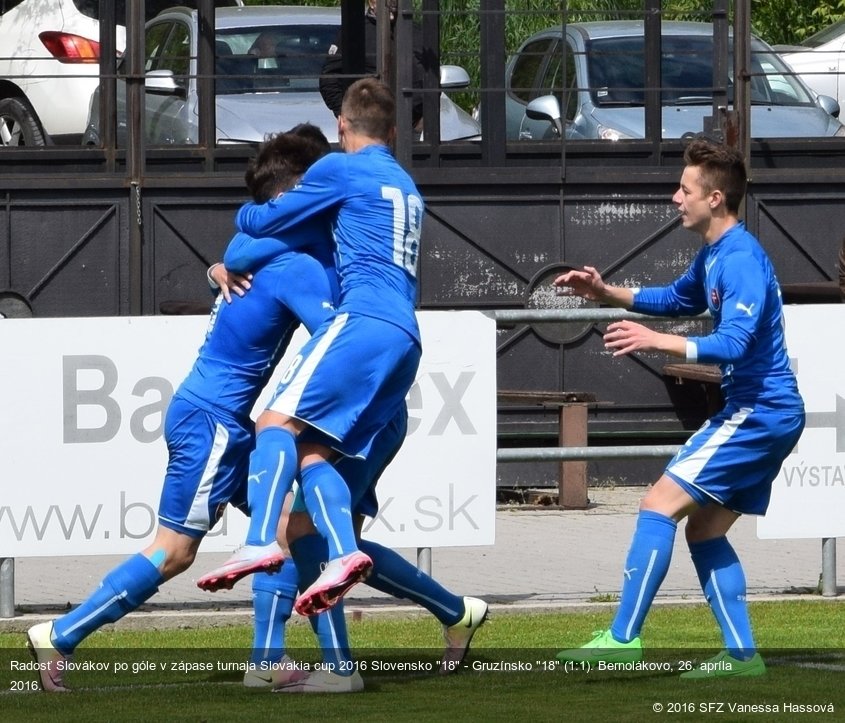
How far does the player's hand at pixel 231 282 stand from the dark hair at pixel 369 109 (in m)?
0.64

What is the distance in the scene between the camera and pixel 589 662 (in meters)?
6.41

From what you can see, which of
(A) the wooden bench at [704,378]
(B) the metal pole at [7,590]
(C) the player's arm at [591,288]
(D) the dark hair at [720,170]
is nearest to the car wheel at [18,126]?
(A) the wooden bench at [704,378]

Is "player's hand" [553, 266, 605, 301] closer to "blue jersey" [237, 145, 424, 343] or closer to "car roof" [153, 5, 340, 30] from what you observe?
"blue jersey" [237, 145, 424, 343]

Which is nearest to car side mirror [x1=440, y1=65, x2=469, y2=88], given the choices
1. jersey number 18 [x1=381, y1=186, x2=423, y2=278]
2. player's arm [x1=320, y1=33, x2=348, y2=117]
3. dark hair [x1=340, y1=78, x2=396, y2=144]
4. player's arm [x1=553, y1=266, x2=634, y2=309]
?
player's arm [x1=320, y1=33, x2=348, y2=117]

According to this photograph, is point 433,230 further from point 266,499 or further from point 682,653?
point 266,499

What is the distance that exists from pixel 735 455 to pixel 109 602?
7.20 ft

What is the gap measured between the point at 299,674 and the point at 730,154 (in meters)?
2.36

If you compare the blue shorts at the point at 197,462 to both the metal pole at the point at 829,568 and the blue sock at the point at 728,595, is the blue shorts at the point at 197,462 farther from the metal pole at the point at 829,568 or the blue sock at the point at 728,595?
the metal pole at the point at 829,568

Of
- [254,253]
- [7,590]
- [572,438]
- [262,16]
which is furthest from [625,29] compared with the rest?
[254,253]

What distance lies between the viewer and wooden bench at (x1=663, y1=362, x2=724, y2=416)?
43.7 feet

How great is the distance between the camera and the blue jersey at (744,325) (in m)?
6.04

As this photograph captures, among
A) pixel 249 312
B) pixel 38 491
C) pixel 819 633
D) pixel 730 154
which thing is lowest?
pixel 819 633

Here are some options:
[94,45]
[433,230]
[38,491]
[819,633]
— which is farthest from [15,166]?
[819,633]

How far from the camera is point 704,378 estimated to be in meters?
13.3
